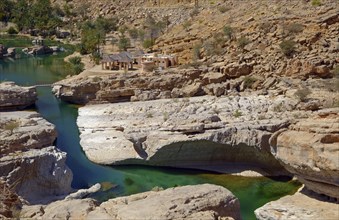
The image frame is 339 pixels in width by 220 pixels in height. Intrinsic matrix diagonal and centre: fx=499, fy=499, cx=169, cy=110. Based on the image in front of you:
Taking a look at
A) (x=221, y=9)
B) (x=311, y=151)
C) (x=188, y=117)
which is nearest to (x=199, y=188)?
(x=311, y=151)

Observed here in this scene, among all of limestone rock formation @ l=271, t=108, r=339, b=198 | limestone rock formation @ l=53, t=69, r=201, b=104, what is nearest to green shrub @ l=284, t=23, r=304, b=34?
limestone rock formation @ l=53, t=69, r=201, b=104

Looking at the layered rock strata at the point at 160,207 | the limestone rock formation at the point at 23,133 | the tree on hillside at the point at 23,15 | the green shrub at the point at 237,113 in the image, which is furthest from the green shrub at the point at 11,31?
the layered rock strata at the point at 160,207

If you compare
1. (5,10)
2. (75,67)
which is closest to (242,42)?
(75,67)

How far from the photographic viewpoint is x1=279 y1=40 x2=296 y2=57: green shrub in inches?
1507

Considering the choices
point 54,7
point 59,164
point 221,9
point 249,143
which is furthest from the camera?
point 54,7

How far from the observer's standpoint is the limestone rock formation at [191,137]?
79.0ft

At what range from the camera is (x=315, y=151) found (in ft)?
47.9

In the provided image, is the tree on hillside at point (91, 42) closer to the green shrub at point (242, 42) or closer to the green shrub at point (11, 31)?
the green shrub at point (242, 42)

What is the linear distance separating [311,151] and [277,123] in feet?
30.9

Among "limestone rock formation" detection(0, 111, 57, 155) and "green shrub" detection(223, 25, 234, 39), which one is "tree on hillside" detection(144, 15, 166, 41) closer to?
"green shrub" detection(223, 25, 234, 39)

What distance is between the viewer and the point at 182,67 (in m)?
41.4

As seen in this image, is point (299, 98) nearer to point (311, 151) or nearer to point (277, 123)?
point (277, 123)

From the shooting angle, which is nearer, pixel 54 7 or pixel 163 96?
pixel 163 96

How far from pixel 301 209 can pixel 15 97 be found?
1025 inches
